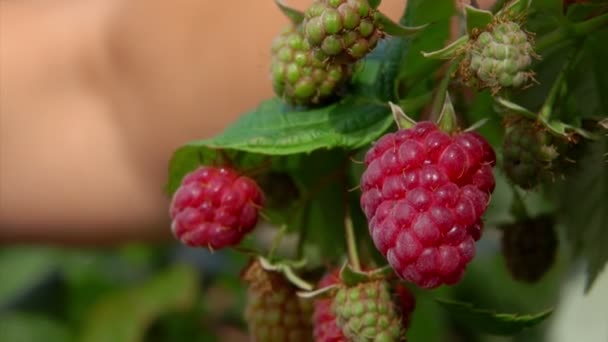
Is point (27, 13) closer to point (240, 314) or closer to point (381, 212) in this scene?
point (240, 314)

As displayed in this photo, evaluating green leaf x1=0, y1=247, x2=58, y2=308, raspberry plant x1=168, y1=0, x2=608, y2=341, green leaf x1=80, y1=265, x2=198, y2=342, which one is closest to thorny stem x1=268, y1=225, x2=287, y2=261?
raspberry plant x1=168, y1=0, x2=608, y2=341

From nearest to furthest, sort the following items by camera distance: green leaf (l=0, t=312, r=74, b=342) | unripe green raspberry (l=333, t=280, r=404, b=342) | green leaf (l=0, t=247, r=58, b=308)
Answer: unripe green raspberry (l=333, t=280, r=404, b=342) < green leaf (l=0, t=312, r=74, b=342) < green leaf (l=0, t=247, r=58, b=308)

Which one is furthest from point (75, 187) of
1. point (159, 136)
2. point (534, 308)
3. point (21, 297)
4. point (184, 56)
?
point (534, 308)

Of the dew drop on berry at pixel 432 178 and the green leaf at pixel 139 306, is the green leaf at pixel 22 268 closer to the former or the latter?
the green leaf at pixel 139 306

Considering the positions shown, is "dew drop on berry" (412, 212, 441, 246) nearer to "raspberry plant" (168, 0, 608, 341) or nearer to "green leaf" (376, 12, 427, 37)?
"raspberry plant" (168, 0, 608, 341)

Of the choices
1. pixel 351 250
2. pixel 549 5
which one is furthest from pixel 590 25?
pixel 351 250

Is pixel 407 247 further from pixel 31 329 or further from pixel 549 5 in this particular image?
pixel 31 329

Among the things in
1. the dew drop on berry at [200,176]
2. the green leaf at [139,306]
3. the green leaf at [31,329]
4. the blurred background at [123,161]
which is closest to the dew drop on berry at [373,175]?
the dew drop on berry at [200,176]
